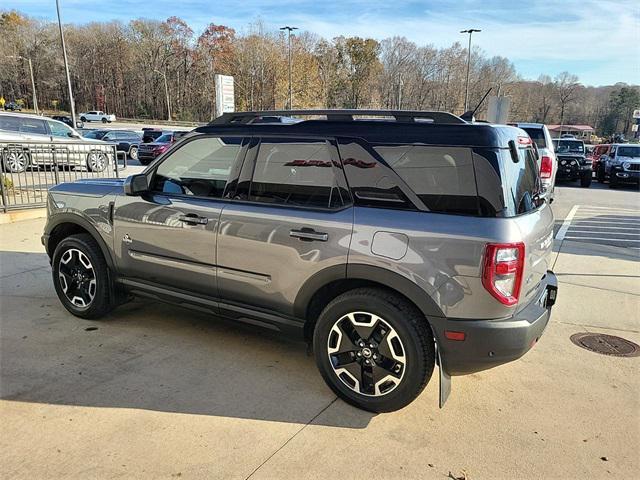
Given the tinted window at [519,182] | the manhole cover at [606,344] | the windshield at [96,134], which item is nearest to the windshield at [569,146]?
the manhole cover at [606,344]

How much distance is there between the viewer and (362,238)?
294 centimetres

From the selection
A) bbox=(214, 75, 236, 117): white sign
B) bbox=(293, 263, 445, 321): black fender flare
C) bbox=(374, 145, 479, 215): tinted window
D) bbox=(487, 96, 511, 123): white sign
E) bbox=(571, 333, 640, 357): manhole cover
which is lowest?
bbox=(571, 333, 640, 357): manhole cover

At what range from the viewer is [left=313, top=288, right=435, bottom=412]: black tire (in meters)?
2.87

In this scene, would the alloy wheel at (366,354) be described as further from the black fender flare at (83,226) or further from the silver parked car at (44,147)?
the silver parked car at (44,147)

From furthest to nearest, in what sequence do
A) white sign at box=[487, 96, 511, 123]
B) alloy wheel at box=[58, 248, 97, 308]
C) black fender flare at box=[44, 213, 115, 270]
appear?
white sign at box=[487, 96, 511, 123], alloy wheel at box=[58, 248, 97, 308], black fender flare at box=[44, 213, 115, 270]

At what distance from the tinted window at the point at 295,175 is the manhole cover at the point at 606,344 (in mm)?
2677

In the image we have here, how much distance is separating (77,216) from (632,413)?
4592 mm

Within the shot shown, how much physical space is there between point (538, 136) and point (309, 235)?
9.42m

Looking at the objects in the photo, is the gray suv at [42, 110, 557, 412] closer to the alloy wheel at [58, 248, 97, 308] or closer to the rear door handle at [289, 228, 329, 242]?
the rear door handle at [289, 228, 329, 242]

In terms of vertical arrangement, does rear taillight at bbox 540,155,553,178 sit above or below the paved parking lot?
above

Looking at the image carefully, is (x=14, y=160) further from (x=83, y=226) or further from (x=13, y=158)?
(x=83, y=226)

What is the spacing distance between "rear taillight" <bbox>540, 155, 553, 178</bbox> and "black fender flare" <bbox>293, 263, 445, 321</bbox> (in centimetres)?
715

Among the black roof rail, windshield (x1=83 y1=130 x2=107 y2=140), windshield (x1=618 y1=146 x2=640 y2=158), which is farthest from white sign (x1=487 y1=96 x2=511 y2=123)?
windshield (x1=83 y1=130 x2=107 y2=140)

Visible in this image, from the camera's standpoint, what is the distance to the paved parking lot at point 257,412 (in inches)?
101
